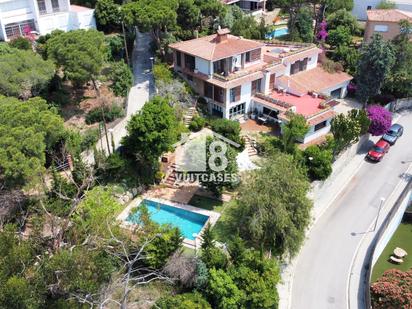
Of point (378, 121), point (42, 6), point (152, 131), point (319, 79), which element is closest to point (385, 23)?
point (319, 79)

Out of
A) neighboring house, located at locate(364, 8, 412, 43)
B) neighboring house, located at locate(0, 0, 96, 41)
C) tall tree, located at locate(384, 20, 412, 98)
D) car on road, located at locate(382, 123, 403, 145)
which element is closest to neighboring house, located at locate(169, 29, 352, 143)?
car on road, located at locate(382, 123, 403, 145)

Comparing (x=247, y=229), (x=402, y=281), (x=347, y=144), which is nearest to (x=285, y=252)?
(x=247, y=229)

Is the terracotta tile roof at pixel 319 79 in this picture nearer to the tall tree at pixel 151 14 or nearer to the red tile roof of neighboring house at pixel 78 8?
the tall tree at pixel 151 14

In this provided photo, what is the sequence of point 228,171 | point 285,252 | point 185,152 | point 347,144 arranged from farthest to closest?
1. point 347,144
2. point 185,152
3. point 228,171
4. point 285,252

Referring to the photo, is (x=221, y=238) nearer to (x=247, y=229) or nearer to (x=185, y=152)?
(x=247, y=229)

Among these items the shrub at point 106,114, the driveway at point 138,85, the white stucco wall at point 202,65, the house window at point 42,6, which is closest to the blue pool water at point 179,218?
the driveway at point 138,85

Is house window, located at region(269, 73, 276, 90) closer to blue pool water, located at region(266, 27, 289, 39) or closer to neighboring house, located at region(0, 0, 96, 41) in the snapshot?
blue pool water, located at region(266, 27, 289, 39)
